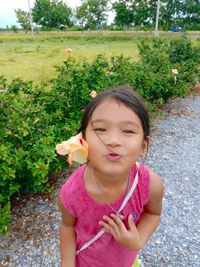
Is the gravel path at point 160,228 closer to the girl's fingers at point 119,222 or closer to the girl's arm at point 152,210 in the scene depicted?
the girl's arm at point 152,210

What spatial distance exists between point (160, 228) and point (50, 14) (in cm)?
5357

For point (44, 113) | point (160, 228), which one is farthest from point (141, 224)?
point (44, 113)

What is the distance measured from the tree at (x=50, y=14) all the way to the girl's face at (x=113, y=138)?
2138 inches

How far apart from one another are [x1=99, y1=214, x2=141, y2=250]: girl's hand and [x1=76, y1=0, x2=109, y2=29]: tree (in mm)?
50934

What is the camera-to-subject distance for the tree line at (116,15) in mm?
44688

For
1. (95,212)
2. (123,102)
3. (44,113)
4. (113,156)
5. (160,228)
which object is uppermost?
(123,102)

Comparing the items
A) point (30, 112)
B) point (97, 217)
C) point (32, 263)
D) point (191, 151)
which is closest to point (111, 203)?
point (97, 217)

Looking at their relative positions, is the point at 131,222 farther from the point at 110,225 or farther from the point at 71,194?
the point at 71,194

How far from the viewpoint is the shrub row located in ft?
8.02

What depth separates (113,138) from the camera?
959 mm

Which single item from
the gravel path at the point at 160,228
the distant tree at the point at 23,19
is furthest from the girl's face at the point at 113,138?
the distant tree at the point at 23,19

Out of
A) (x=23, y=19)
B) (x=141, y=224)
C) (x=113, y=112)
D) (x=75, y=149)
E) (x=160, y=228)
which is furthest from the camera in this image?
(x=23, y=19)

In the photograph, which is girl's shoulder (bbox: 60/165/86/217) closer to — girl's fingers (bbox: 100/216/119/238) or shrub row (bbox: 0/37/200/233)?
girl's fingers (bbox: 100/216/119/238)

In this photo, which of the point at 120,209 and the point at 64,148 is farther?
the point at 120,209
